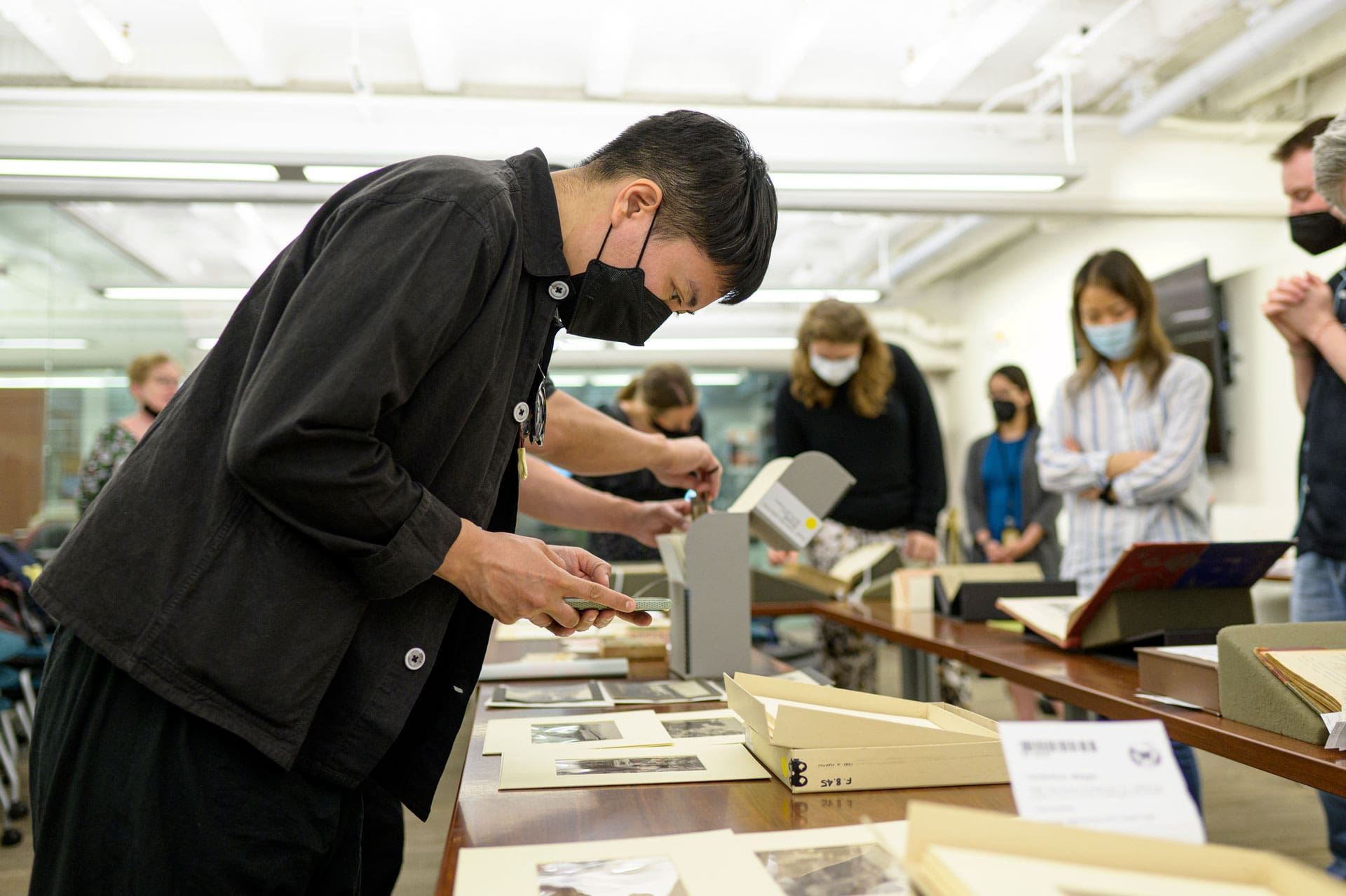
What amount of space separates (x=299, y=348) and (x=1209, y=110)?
18.2 feet

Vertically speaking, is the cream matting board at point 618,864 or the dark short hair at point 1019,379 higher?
the dark short hair at point 1019,379

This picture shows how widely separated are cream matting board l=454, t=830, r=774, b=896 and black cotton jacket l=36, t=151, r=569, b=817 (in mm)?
249

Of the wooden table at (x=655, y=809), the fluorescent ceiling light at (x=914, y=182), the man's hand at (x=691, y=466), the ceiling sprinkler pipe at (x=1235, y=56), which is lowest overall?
the wooden table at (x=655, y=809)

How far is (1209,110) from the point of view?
199 inches

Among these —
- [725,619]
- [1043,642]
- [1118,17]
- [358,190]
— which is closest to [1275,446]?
[1118,17]

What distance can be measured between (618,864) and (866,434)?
2703 millimetres

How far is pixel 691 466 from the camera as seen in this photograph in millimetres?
1694

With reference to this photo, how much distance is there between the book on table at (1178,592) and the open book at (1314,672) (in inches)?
15.5

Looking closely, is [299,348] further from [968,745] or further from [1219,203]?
[1219,203]

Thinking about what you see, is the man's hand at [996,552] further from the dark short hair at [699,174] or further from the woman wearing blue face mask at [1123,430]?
the dark short hair at [699,174]

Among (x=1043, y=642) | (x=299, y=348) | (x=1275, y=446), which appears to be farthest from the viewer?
(x=1275, y=446)

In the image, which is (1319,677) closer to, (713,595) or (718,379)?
(713,595)

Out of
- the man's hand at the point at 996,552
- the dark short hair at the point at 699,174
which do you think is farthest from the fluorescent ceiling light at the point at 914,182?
the dark short hair at the point at 699,174

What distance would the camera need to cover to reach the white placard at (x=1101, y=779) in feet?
1.71
